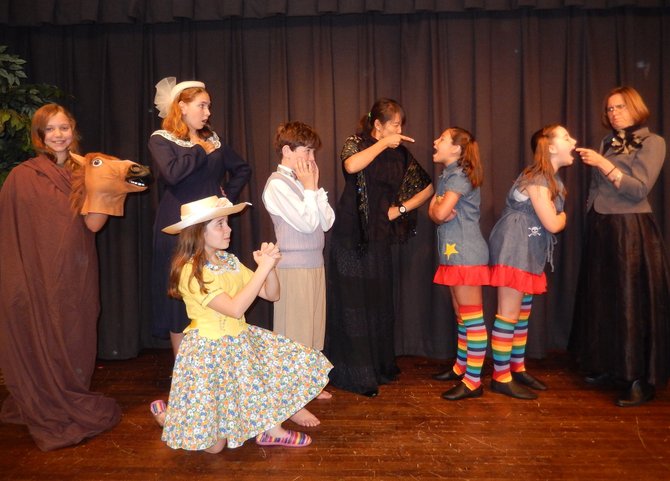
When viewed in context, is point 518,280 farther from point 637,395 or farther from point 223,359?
point 223,359

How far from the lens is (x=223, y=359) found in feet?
8.50

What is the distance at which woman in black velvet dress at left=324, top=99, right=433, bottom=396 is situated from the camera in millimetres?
3371

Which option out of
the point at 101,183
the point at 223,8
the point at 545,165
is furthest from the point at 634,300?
the point at 223,8

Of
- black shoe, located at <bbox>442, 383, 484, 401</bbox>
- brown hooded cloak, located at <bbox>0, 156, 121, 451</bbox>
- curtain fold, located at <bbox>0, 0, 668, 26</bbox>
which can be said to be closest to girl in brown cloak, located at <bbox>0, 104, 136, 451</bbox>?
brown hooded cloak, located at <bbox>0, 156, 121, 451</bbox>

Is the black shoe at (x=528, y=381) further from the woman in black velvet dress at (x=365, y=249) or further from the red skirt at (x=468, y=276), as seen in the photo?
the woman in black velvet dress at (x=365, y=249)

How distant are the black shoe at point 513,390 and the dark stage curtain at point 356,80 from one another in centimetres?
76

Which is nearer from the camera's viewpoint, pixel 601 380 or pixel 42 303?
pixel 42 303

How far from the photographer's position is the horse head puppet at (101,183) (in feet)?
9.31

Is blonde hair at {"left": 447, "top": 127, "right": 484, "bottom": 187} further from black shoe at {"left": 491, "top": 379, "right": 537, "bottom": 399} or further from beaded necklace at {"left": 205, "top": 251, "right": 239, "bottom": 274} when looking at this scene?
beaded necklace at {"left": 205, "top": 251, "right": 239, "bottom": 274}

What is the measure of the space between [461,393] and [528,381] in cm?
47

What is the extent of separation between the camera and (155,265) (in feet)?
10.3

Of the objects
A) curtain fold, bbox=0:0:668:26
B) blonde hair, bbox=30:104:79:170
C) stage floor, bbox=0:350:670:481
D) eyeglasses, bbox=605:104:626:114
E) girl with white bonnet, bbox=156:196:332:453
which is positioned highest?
curtain fold, bbox=0:0:668:26

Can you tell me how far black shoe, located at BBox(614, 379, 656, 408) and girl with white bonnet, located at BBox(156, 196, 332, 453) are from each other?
→ 167 cm

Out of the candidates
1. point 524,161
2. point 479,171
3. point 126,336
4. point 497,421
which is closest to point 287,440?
point 497,421
